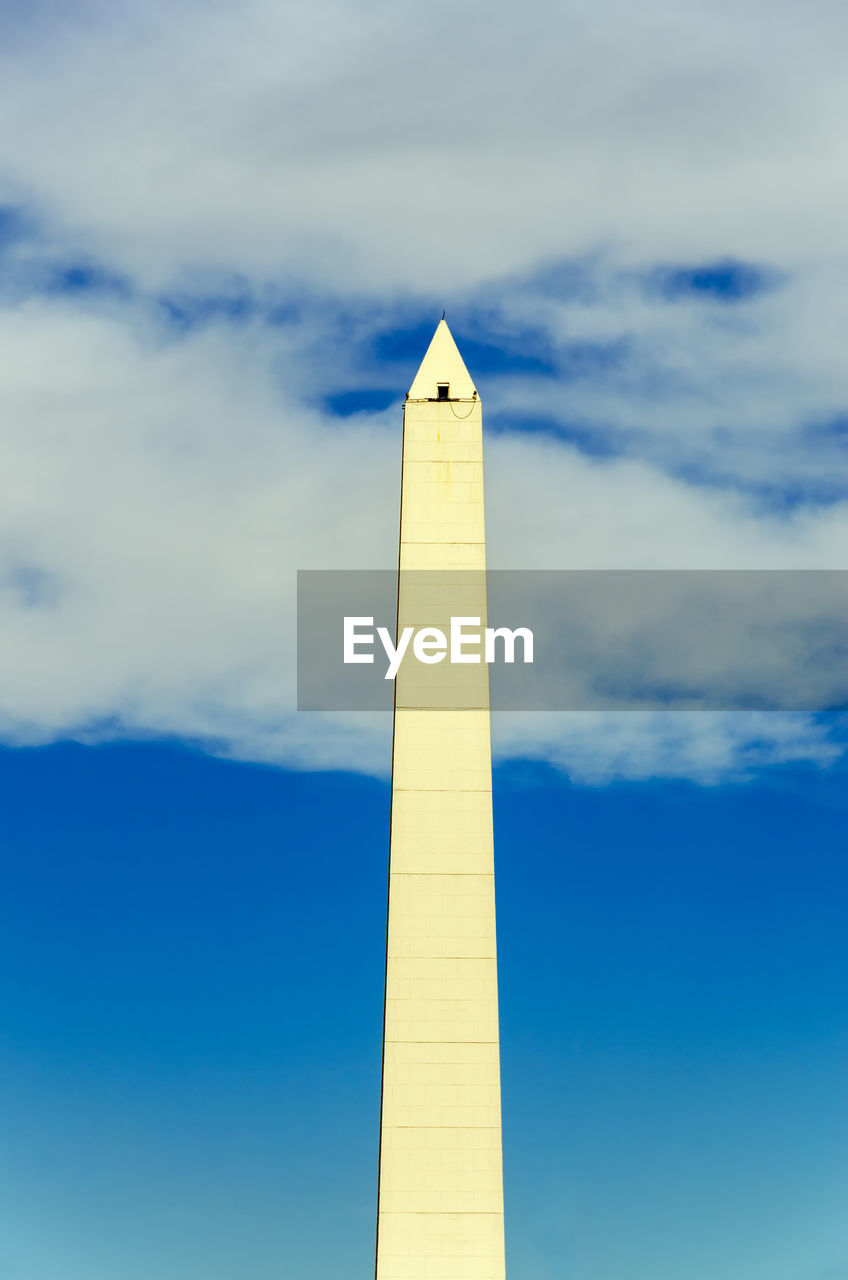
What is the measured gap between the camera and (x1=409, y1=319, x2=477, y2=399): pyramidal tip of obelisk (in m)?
44.3

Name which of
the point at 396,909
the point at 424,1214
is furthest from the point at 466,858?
the point at 424,1214

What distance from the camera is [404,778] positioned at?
4106 cm

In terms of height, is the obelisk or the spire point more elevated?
the spire point

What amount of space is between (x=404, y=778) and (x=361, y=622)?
4.15m

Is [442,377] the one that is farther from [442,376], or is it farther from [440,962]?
[440,962]

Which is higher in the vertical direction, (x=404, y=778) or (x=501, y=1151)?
(x=404, y=778)

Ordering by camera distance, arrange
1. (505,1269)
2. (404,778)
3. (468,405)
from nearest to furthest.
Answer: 1. (505,1269)
2. (404,778)
3. (468,405)

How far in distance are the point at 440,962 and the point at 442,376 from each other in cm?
1410

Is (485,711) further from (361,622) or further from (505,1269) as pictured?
(505,1269)

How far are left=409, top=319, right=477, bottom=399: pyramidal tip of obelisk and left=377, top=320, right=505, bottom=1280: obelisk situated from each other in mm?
1625

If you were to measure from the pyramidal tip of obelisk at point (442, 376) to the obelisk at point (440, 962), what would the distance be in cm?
163

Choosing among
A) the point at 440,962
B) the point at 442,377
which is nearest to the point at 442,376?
the point at 442,377

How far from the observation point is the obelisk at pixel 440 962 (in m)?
38.4

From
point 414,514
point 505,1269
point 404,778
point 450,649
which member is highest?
point 414,514
